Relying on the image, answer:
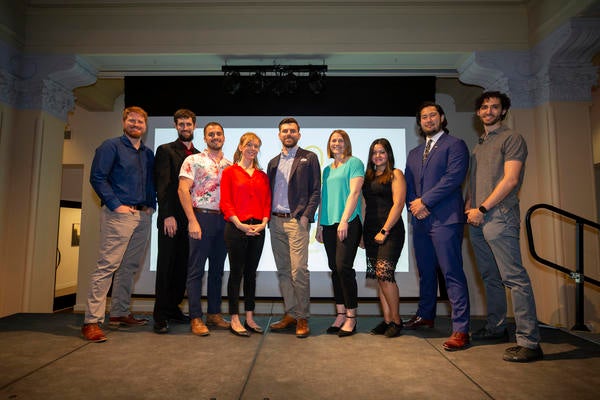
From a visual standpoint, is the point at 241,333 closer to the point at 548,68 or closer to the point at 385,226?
the point at 385,226

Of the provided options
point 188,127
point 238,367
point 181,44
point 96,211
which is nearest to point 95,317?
point 238,367

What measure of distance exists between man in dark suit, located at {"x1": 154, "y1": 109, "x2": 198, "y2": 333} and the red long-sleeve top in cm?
46

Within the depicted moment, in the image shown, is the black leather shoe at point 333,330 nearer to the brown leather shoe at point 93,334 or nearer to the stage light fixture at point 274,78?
the brown leather shoe at point 93,334

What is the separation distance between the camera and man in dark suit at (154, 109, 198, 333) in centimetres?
283

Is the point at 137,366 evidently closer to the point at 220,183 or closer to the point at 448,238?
the point at 220,183

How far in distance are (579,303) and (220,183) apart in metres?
3.39

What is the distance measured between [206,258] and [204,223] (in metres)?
0.30

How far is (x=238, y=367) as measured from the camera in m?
2.07

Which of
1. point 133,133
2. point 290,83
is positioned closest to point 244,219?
point 133,133

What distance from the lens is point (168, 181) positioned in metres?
2.90

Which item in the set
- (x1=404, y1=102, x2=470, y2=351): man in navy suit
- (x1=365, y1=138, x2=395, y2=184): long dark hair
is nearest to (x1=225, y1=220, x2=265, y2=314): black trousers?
(x1=365, y1=138, x2=395, y2=184): long dark hair

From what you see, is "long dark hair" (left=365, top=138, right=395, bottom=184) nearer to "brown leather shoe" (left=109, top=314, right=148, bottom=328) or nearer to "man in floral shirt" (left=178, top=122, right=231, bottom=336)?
"man in floral shirt" (left=178, top=122, right=231, bottom=336)

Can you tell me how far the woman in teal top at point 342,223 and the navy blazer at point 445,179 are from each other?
20.5 inches

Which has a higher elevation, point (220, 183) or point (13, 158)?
point (13, 158)
